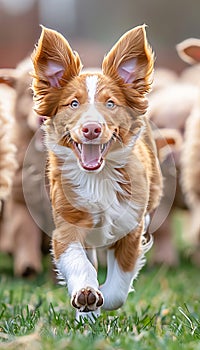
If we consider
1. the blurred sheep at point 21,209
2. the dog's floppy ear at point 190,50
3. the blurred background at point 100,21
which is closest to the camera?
the dog's floppy ear at point 190,50

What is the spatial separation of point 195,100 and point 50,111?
3.54m

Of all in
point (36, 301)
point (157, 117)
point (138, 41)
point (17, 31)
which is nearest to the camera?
point (138, 41)

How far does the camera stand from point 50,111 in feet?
11.1

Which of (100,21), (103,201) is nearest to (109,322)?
(103,201)

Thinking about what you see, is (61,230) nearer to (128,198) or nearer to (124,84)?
(128,198)

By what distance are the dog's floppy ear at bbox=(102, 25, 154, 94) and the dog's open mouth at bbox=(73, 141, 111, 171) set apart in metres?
0.28

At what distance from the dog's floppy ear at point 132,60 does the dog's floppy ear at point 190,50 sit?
0.99m

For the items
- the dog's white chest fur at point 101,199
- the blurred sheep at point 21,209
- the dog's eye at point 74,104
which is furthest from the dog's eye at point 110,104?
the blurred sheep at point 21,209

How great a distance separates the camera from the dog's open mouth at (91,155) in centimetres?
324

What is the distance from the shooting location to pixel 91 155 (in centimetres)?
325

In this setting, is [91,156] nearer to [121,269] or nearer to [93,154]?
[93,154]

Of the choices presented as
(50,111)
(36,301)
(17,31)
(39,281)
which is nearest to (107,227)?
(50,111)

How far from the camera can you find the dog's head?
3260mm

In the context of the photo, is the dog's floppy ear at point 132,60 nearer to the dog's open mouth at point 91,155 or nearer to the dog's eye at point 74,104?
the dog's eye at point 74,104
